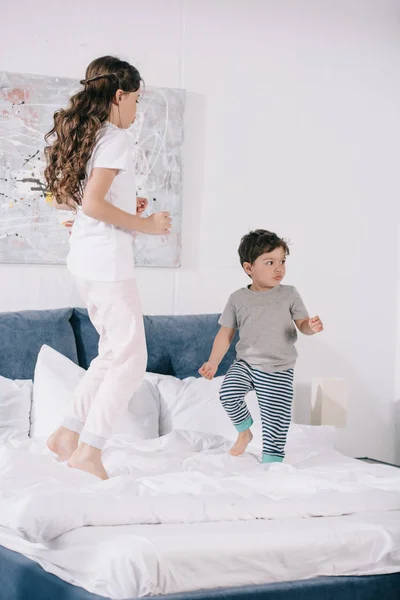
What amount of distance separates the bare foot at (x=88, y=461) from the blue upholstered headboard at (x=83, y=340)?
3.17 ft

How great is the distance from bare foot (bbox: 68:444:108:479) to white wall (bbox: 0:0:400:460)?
1.38 metres

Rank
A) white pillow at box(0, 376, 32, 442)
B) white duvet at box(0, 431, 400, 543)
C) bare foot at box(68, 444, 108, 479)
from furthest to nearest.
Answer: white pillow at box(0, 376, 32, 442), bare foot at box(68, 444, 108, 479), white duvet at box(0, 431, 400, 543)

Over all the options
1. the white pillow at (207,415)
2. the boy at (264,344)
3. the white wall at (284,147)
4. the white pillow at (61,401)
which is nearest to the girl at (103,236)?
the white pillow at (61,401)

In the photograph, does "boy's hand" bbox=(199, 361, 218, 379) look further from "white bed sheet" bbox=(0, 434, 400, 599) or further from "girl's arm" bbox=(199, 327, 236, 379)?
"white bed sheet" bbox=(0, 434, 400, 599)

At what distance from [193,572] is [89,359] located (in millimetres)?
1921

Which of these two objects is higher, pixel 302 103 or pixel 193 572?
A: pixel 302 103

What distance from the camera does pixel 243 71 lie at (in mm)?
4020

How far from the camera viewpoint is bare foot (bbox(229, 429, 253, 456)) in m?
2.94

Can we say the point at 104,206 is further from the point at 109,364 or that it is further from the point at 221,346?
the point at 221,346

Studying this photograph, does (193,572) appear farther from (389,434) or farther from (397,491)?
(389,434)

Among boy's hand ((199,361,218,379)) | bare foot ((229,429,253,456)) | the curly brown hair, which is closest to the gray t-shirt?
boy's hand ((199,361,218,379))

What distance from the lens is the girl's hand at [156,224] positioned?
2.55 meters

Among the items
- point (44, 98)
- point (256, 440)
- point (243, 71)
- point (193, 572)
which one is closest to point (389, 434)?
point (256, 440)

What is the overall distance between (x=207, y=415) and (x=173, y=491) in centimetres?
112
